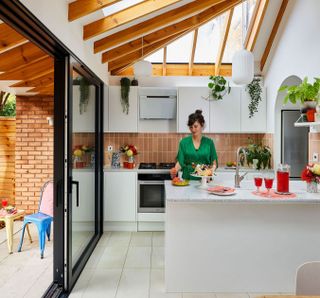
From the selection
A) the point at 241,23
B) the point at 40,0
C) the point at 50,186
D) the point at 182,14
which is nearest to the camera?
the point at 40,0

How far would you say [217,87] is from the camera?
15.9 ft

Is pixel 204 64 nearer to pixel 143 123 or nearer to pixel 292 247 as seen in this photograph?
pixel 143 123

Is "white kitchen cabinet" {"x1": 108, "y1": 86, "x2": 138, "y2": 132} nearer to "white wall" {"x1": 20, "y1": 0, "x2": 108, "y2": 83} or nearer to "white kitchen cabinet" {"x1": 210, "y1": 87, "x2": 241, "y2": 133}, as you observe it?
"white wall" {"x1": 20, "y1": 0, "x2": 108, "y2": 83}

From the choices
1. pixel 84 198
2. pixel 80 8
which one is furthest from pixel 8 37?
pixel 84 198

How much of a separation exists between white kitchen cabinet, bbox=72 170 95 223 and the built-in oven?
2.67ft

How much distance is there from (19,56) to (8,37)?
73 centimetres

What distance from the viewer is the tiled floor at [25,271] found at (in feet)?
9.66

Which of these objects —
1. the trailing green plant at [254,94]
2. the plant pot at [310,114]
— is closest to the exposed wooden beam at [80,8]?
the plant pot at [310,114]

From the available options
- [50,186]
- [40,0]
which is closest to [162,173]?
[50,186]

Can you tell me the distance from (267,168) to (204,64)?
2.15 m

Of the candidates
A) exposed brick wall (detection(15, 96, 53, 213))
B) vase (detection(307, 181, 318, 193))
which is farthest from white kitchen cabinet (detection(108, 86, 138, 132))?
vase (detection(307, 181, 318, 193))

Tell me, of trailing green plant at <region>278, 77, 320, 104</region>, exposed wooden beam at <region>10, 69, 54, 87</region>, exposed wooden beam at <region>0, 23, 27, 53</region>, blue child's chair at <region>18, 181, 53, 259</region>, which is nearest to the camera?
exposed wooden beam at <region>0, 23, 27, 53</region>

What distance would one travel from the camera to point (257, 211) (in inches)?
111

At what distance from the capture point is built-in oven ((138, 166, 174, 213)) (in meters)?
4.79
